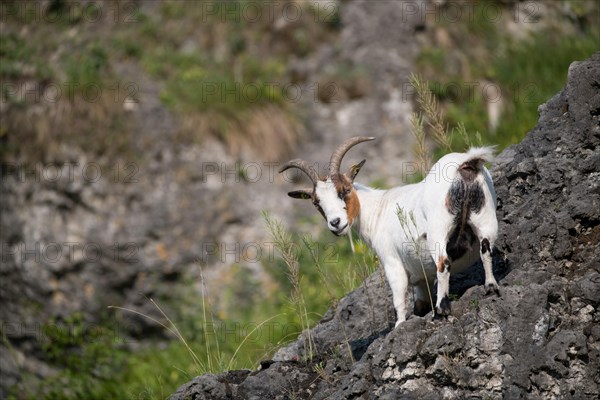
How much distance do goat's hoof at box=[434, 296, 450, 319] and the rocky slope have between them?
7 centimetres

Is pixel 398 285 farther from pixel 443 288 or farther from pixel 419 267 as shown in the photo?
pixel 443 288

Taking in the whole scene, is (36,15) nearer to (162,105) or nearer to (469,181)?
(162,105)

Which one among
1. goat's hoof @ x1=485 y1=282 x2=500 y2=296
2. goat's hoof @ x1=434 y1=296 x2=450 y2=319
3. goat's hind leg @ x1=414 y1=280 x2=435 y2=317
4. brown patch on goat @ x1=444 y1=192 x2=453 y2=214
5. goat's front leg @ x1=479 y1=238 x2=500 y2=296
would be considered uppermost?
brown patch on goat @ x1=444 y1=192 x2=453 y2=214

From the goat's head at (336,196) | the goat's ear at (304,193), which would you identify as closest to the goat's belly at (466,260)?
the goat's head at (336,196)

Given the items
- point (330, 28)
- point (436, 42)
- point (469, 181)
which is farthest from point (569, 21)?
point (469, 181)

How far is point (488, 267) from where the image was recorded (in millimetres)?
5895

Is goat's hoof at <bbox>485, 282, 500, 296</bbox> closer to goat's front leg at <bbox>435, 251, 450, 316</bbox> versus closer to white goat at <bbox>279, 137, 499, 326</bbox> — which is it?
white goat at <bbox>279, 137, 499, 326</bbox>

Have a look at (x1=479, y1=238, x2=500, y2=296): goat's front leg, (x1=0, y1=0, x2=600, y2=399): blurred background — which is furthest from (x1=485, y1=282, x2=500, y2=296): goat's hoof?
(x1=0, y1=0, x2=600, y2=399): blurred background

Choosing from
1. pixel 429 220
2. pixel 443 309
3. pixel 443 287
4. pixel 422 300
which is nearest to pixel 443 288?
pixel 443 287

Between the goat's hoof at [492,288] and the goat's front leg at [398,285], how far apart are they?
973mm

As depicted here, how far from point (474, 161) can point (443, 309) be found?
1.11 m

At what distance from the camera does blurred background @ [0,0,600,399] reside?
1262 cm

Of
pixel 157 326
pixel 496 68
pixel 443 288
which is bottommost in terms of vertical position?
pixel 157 326

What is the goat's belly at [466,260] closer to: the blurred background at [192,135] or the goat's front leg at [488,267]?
the goat's front leg at [488,267]
